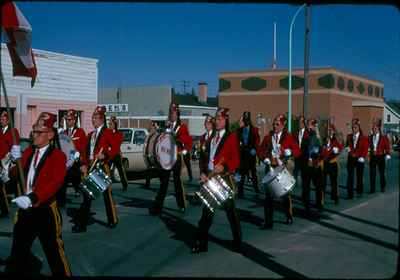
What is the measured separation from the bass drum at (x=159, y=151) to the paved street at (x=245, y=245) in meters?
1.01

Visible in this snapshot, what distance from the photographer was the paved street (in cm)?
645

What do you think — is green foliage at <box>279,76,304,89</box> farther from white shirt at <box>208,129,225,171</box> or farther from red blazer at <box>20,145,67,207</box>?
red blazer at <box>20,145,67,207</box>

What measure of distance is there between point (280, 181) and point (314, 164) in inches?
119

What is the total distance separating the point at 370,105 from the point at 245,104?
13.4 meters

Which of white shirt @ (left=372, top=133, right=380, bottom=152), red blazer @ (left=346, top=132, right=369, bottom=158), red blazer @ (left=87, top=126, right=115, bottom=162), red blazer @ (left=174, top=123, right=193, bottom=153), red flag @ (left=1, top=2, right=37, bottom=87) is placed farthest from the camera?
white shirt @ (left=372, top=133, right=380, bottom=152)

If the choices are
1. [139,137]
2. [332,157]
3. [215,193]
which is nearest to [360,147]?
[332,157]

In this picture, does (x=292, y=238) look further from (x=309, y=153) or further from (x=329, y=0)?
(x=329, y=0)

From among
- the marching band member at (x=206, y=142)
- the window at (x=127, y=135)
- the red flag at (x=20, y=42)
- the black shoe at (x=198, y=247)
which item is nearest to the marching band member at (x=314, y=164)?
the marching band member at (x=206, y=142)

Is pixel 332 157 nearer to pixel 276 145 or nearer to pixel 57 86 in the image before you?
pixel 276 145

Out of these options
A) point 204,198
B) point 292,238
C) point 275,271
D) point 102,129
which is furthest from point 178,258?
point 102,129

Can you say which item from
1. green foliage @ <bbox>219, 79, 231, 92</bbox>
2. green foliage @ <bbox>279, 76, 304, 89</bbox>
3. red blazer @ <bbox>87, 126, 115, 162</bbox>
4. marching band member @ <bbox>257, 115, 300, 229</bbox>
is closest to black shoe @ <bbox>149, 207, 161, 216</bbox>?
red blazer @ <bbox>87, 126, 115, 162</bbox>

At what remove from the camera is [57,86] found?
23656 millimetres

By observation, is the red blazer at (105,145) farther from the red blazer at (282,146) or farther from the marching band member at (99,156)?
the red blazer at (282,146)

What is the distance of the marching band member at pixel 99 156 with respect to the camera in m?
8.58
